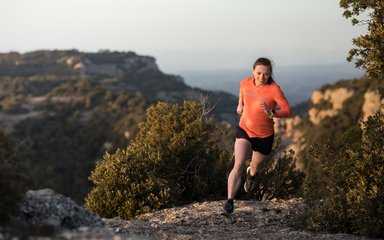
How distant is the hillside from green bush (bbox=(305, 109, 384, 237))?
78.0ft

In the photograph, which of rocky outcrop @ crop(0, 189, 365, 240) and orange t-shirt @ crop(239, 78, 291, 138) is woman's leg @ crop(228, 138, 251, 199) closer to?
orange t-shirt @ crop(239, 78, 291, 138)

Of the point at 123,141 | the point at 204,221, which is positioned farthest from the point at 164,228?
the point at 123,141

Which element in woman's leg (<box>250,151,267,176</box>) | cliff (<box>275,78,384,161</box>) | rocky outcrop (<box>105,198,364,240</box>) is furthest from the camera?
cliff (<box>275,78,384,161</box>)

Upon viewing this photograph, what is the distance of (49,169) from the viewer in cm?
5297

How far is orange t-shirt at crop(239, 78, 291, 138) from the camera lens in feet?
24.3

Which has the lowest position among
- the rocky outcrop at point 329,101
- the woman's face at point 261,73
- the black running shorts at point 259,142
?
the rocky outcrop at point 329,101

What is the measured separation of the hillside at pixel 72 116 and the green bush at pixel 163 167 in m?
19.9

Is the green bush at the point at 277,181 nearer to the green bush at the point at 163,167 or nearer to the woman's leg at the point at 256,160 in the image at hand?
the green bush at the point at 163,167

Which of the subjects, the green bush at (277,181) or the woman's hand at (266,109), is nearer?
the woman's hand at (266,109)

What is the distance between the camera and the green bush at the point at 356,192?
716 cm

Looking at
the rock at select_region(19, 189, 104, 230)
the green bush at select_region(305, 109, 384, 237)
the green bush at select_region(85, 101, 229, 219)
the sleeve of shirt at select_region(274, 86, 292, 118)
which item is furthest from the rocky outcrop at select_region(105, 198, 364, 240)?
the sleeve of shirt at select_region(274, 86, 292, 118)

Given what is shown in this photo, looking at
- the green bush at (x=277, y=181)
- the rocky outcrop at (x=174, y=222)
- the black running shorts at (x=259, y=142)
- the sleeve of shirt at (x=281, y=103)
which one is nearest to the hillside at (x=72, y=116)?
the green bush at (x=277, y=181)

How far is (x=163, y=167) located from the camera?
11.4 metres

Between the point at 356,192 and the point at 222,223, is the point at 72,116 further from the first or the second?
the point at 356,192
